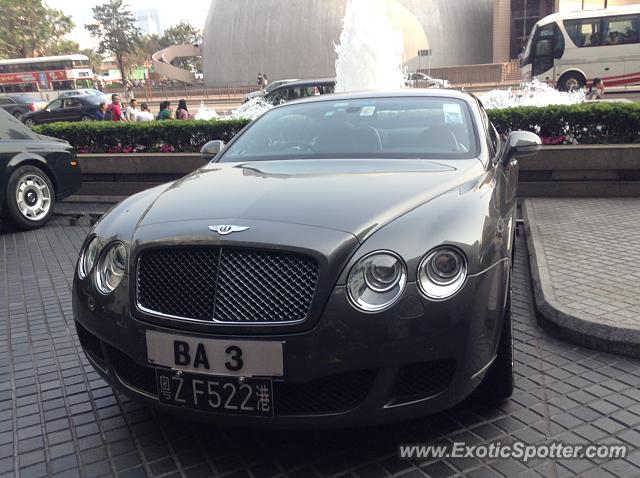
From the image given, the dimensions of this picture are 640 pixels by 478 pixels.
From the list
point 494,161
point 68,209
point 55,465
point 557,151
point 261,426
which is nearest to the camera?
point 261,426

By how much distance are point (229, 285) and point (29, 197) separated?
21.5 feet

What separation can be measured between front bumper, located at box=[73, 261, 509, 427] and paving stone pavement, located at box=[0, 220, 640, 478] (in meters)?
0.32

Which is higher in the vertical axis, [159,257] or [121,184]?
[159,257]

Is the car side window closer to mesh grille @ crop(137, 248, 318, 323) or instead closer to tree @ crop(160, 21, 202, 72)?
mesh grille @ crop(137, 248, 318, 323)

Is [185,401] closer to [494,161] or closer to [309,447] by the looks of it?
[309,447]

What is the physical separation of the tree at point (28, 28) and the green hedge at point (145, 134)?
216 feet

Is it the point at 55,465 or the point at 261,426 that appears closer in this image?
the point at 261,426

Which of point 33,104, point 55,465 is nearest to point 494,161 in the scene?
point 55,465

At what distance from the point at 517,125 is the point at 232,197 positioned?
6.44 metres

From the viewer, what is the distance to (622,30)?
2194 cm

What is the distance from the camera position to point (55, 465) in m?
2.70

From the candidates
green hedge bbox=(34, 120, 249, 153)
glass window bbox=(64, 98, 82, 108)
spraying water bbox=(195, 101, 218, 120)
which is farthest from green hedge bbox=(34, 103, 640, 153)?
glass window bbox=(64, 98, 82, 108)

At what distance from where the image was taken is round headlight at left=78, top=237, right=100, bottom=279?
2.83 metres

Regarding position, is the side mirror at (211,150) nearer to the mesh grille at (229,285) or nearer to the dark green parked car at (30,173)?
the mesh grille at (229,285)
